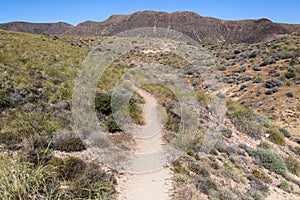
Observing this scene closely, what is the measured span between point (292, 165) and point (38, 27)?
18753 cm

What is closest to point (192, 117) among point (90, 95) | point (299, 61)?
point (90, 95)

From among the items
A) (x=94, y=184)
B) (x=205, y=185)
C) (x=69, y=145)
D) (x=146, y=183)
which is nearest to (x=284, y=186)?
(x=205, y=185)

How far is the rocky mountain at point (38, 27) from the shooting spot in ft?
506

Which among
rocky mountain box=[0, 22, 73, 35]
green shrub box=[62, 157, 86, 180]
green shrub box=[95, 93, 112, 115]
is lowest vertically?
green shrub box=[62, 157, 86, 180]

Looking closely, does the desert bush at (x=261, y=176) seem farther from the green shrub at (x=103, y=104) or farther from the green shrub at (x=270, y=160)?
the green shrub at (x=103, y=104)

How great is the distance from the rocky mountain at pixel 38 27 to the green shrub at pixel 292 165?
577ft

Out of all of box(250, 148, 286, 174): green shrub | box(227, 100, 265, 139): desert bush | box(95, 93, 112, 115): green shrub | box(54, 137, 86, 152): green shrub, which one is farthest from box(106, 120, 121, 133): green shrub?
box(227, 100, 265, 139): desert bush

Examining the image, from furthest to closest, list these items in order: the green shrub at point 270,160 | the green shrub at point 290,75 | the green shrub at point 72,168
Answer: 1. the green shrub at point 290,75
2. the green shrub at point 270,160
3. the green shrub at point 72,168

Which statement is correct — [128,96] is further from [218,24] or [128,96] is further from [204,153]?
[218,24]

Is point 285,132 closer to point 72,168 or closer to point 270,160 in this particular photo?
point 270,160

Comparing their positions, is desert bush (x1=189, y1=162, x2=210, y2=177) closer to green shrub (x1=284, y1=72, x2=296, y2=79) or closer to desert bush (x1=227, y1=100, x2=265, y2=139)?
desert bush (x1=227, y1=100, x2=265, y2=139)

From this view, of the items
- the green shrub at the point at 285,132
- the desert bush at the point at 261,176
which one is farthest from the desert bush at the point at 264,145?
the green shrub at the point at 285,132

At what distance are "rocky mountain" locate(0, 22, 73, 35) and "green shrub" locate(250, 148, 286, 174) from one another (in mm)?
175157

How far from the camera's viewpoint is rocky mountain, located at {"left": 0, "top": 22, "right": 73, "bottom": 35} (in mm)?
154375
